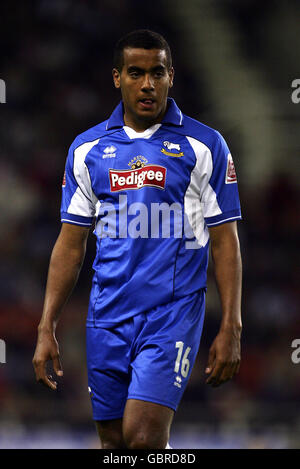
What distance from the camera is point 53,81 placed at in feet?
24.7

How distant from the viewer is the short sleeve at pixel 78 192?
11.0ft

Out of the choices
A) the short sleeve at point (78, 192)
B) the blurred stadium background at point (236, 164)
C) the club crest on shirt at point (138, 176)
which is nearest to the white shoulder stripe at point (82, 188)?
the short sleeve at point (78, 192)

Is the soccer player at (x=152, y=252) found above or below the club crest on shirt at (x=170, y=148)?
below

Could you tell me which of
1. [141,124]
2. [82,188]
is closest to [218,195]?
[141,124]

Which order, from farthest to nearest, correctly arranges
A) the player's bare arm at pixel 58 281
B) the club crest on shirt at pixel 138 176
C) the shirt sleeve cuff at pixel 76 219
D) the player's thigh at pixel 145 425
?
the shirt sleeve cuff at pixel 76 219
the player's bare arm at pixel 58 281
the club crest on shirt at pixel 138 176
the player's thigh at pixel 145 425

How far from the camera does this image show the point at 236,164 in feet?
23.9

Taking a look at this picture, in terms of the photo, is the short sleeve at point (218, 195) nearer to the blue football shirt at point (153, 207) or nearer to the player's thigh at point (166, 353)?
the blue football shirt at point (153, 207)

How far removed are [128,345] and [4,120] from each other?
4.74 meters

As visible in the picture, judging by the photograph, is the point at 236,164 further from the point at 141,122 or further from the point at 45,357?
the point at 45,357

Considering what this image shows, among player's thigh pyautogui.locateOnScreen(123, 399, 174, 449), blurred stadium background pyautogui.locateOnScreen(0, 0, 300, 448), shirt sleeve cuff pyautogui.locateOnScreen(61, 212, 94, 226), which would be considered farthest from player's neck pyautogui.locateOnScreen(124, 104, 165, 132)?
blurred stadium background pyautogui.locateOnScreen(0, 0, 300, 448)

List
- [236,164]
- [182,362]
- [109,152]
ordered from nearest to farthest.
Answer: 1. [182,362]
2. [109,152]
3. [236,164]

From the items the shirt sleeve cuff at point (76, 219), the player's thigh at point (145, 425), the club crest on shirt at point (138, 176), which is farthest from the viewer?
the shirt sleeve cuff at point (76, 219)

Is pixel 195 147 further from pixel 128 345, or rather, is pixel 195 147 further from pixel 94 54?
pixel 94 54

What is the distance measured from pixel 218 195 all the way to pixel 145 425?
3.13 ft
